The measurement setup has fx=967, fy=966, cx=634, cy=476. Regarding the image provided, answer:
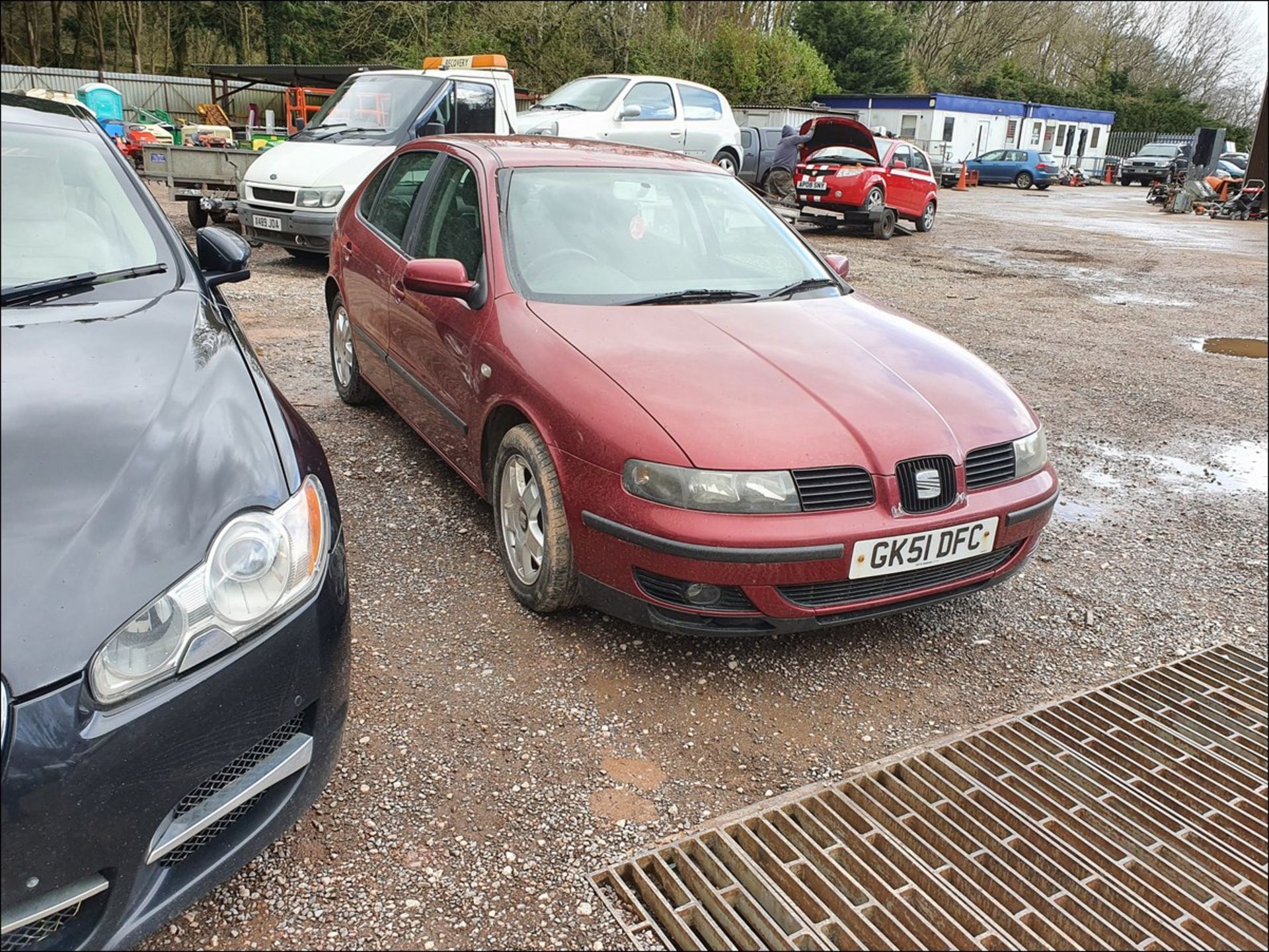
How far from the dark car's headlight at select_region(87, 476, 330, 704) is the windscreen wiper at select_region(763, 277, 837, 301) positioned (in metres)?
2.36

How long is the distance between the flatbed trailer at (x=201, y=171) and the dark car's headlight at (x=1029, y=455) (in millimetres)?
9560

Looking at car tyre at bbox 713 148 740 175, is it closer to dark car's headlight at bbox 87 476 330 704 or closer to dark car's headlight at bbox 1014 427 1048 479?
dark car's headlight at bbox 1014 427 1048 479

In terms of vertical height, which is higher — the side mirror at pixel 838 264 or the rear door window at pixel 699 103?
the rear door window at pixel 699 103

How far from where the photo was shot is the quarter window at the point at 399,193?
4.51m

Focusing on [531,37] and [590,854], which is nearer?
[590,854]

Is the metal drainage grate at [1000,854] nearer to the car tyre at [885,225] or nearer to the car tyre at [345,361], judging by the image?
the car tyre at [345,361]

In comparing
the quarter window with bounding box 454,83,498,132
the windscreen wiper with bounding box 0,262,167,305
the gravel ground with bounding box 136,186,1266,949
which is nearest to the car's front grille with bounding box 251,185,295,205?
the quarter window with bounding box 454,83,498,132

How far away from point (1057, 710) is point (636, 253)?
89.0 inches

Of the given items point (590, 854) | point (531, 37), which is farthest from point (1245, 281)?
point (531, 37)

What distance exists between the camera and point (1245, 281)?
13.6m

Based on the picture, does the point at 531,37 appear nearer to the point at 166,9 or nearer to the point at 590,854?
the point at 166,9

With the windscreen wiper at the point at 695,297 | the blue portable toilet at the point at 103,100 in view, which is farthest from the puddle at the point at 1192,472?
the blue portable toilet at the point at 103,100

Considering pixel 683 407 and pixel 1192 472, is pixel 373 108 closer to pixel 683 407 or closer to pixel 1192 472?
pixel 1192 472

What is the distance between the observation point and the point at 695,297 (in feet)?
12.2
